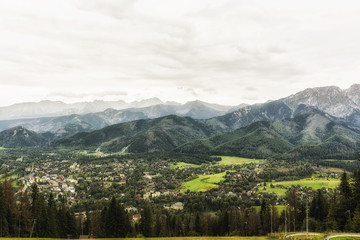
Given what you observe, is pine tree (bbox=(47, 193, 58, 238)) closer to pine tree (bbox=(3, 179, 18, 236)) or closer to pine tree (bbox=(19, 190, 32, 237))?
pine tree (bbox=(19, 190, 32, 237))

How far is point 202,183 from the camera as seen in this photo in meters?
168

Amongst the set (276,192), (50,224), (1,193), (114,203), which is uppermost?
(1,193)

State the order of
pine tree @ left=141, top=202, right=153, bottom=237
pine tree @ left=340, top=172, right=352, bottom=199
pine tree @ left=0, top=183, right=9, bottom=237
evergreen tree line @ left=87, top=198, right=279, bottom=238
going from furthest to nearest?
pine tree @ left=141, top=202, right=153, bottom=237 → evergreen tree line @ left=87, top=198, right=279, bottom=238 → pine tree @ left=340, top=172, right=352, bottom=199 → pine tree @ left=0, top=183, right=9, bottom=237

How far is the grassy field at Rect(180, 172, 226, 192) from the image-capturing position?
15512cm

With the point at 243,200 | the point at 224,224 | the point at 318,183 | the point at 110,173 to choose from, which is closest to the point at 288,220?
the point at 224,224

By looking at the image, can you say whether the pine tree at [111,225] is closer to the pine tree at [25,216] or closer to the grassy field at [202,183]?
the pine tree at [25,216]

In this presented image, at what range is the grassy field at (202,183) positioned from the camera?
15512 centimetres

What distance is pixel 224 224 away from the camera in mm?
85562

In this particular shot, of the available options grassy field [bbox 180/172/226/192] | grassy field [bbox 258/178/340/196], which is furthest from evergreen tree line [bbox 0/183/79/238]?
grassy field [bbox 258/178/340/196]

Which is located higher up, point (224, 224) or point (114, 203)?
point (114, 203)

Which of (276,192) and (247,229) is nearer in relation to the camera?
(247,229)

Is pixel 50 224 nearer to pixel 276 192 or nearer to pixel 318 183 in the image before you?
pixel 276 192

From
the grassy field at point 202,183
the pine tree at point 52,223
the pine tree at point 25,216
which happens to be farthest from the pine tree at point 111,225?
the grassy field at point 202,183

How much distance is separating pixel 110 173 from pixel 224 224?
451ft
